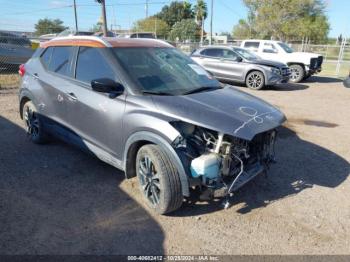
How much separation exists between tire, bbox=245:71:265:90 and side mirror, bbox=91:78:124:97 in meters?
9.43

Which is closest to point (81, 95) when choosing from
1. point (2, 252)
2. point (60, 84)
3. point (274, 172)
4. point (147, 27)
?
point (60, 84)

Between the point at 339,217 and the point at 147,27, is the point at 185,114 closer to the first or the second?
the point at 339,217

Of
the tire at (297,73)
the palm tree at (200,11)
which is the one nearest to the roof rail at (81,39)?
the tire at (297,73)

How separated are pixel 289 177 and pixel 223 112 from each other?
5.98 feet

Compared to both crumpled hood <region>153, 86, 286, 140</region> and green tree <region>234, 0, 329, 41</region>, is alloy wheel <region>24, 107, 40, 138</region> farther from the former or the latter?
green tree <region>234, 0, 329, 41</region>

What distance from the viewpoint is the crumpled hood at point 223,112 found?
9.66 ft

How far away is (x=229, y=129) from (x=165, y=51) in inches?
75.5

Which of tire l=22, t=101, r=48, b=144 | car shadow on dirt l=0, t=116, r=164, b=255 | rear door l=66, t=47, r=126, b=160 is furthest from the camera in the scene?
tire l=22, t=101, r=48, b=144

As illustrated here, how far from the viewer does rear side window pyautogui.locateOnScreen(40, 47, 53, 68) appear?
4880 millimetres

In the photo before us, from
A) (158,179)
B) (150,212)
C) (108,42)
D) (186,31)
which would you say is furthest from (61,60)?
(186,31)

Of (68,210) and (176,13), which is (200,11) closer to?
(176,13)

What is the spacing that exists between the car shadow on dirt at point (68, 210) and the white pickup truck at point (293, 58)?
40.8ft

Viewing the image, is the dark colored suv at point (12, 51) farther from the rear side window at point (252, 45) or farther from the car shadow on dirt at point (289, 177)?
the car shadow on dirt at point (289, 177)

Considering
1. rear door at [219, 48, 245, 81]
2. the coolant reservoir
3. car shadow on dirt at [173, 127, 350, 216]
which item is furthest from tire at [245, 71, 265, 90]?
the coolant reservoir
